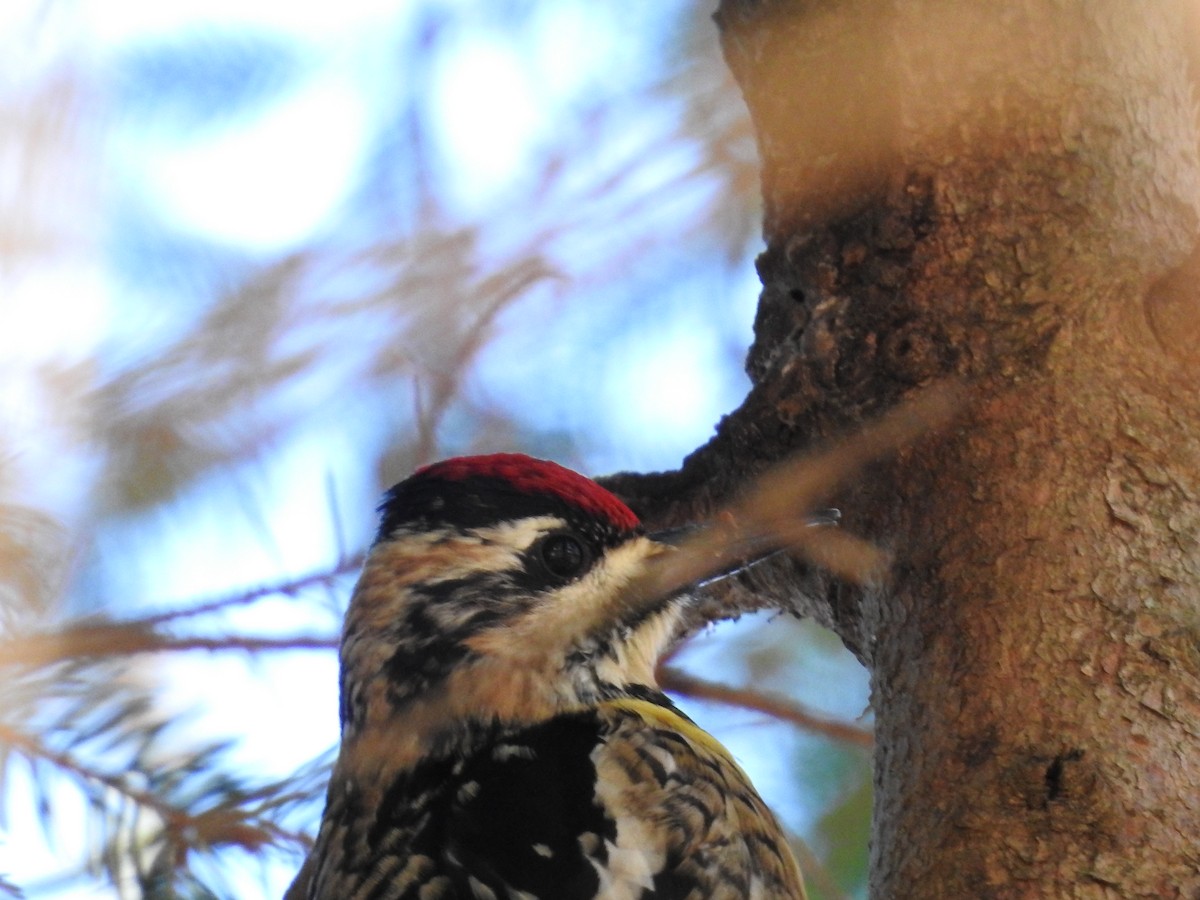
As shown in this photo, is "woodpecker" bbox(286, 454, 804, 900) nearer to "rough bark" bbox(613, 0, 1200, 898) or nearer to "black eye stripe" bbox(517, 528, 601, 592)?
"black eye stripe" bbox(517, 528, 601, 592)

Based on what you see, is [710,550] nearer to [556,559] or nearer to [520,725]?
[556,559]

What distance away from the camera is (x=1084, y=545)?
219 cm

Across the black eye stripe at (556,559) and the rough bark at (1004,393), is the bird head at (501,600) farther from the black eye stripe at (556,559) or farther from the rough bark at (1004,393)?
the rough bark at (1004,393)

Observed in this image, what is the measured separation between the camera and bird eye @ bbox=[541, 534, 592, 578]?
270 centimetres

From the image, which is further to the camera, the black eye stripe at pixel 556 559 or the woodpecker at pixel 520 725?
the black eye stripe at pixel 556 559

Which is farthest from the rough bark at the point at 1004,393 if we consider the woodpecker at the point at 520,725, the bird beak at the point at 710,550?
the woodpecker at the point at 520,725

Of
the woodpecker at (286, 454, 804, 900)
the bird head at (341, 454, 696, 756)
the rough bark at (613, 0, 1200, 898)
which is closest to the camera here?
the rough bark at (613, 0, 1200, 898)

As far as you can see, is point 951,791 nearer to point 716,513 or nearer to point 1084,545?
point 1084,545

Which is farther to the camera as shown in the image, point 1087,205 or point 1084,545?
point 1087,205

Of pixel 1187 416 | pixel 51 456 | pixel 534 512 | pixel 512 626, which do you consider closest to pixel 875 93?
pixel 1187 416

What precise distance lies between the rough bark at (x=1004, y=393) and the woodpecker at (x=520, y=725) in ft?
0.90

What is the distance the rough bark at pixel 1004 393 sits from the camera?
201cm

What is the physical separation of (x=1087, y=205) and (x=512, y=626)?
1279 mm

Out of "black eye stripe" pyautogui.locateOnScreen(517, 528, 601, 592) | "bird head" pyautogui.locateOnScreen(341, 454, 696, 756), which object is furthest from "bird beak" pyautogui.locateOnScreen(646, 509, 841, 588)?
"black eye stripe" pyautogui.locateOnScreen(517, 528, 601, 592)
